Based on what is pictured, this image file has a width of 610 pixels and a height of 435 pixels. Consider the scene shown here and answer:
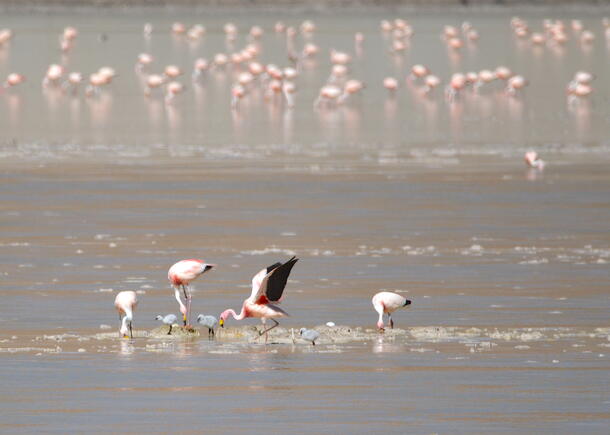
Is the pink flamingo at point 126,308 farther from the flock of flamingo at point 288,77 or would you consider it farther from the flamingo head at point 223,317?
the flock of flamingo at point 288,77

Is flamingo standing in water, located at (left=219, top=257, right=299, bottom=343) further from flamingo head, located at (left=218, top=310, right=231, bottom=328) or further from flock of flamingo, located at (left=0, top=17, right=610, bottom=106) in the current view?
flock of flamingo, located at (left=0, top=17, right=610, bottom=106)

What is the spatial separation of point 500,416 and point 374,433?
0.66 metres

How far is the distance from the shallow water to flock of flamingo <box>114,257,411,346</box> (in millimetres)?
165

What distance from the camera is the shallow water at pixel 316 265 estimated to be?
874cm

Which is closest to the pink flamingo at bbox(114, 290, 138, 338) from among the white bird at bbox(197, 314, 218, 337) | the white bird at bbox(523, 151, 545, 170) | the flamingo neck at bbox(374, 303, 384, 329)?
the white bird at bbox(197, 314, 218, 337)

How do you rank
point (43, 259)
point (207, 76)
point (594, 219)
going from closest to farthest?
point (43, 259)
point (594, 219)
point (207, 76)

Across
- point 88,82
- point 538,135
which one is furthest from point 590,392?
point 88,82

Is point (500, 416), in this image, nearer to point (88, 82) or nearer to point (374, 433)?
point (374, 433)

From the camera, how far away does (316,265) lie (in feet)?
43.5

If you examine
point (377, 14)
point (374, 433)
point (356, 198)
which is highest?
point (377, 14)

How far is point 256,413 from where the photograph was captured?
8.52 metres

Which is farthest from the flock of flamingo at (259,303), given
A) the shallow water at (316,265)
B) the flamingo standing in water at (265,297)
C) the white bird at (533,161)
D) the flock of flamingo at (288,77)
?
the flock of flamingo at (288,77)

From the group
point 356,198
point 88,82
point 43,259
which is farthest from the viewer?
point 88,82

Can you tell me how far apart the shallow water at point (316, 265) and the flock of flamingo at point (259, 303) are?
165 millimetres
